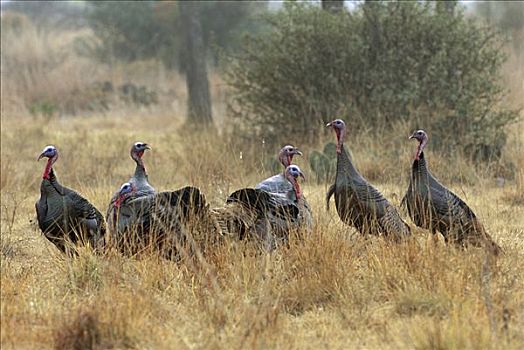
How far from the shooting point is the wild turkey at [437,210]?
5750 mm

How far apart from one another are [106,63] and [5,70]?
4648 millimetres

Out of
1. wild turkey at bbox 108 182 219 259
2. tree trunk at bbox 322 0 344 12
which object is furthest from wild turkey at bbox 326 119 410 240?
tree trunk at bbox 322 0 344 12

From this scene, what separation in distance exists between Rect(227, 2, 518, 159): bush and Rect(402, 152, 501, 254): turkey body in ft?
14.6

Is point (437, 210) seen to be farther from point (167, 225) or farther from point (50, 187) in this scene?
point (50, 187)

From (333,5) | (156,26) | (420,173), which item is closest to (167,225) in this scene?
(420,173)

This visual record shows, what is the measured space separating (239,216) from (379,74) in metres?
5.76

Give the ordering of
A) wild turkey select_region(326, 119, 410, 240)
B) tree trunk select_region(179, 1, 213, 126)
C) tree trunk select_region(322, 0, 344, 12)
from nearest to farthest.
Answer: wild turkey select_region(326, 119, 410, 240)
tree trunk select_region(322, 0, 344, 12)
tree trunk select_region(179, 1, 213, 126)

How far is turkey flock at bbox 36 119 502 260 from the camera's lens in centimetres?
552

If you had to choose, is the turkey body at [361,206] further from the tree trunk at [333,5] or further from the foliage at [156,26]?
the foliage at [156,26]

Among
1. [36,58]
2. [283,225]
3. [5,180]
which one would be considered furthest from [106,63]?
[283,225]

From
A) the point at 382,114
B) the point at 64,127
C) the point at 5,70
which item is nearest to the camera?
the point at 382,114

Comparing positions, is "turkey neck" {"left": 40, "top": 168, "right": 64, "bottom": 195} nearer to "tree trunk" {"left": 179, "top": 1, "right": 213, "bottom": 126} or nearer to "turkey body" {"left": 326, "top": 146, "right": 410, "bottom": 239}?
"turkey body" {"left": 326, "top": 146, "right": 410, "bottom": 239}

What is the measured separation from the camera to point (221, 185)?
7363 millimetres

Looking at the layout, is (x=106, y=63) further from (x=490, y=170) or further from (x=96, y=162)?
(x=490, y=170)
